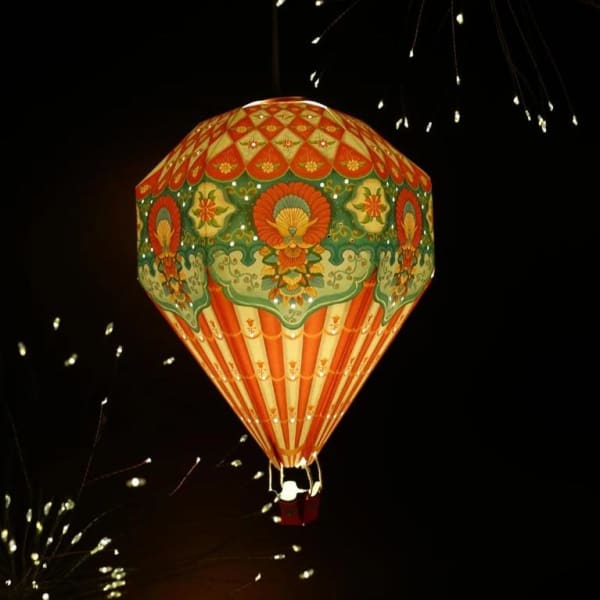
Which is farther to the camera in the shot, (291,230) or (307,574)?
(307,574)

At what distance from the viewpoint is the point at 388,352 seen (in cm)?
278

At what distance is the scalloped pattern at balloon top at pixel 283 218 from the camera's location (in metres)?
1.85

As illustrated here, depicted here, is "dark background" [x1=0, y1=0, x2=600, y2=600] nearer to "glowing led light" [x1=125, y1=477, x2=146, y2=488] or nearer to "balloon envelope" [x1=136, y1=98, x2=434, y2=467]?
"glowing led light" [x1=125, y1=477, x2=146, y2=488]

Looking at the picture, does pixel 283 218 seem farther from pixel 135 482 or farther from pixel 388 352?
pixel 388 352

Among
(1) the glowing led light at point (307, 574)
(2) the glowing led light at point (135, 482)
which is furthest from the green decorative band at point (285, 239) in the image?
(1) the glowing led light at point (307, 574)

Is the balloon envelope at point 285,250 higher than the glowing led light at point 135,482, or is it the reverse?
the balloon envelope at point 285,250

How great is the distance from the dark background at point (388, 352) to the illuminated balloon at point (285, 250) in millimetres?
689

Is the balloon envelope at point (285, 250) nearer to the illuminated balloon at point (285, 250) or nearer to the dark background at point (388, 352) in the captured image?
the illuminated balloon at point (285, 250)

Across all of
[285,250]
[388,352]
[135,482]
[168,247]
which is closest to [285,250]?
[285,250]

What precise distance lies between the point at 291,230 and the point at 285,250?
0.04 metres

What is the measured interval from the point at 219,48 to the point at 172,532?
3.96 feet

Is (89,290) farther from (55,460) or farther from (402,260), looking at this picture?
(402,260)

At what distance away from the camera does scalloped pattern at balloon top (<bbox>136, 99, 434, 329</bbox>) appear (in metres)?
1.85

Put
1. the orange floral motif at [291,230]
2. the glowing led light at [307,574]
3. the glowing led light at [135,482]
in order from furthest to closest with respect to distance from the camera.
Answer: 1. the glowing led light at [307,574]
2. the glowing led light at [135,482]
3. the orange floral motif at [291,230]
